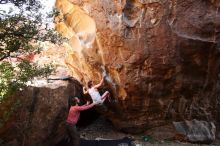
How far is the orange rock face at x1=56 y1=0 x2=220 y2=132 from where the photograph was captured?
1088 cm

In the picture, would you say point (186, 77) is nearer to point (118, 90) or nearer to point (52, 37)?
point (118, 90)

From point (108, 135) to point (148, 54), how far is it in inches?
127

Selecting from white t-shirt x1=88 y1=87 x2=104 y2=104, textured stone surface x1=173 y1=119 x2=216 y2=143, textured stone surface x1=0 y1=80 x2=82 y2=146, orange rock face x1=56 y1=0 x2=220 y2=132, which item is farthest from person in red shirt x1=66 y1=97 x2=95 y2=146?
textured stone surface x1=173 y1=119 x2=216 y2=143

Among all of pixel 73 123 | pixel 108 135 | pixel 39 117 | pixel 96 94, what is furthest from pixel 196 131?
pixel 39 117

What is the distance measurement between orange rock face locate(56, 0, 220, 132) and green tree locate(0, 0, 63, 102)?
2.61 metres

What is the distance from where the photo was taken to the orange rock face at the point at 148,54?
10.9m

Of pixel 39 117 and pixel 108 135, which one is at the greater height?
pixel 39 117

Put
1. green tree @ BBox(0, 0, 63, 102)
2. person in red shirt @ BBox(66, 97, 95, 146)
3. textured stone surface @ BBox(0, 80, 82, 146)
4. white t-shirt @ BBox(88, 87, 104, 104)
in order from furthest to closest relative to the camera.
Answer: white t-shirt @ BBox(88, 87, 104, 104) → person in red shirt @ BBox(66, 97, 95, 146) → textured stone surface @ BBox(0, 80, 82, 146) → green tree @ BBox(0, 0, 63, 102)

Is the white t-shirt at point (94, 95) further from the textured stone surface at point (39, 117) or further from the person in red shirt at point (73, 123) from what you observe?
the person in red shirt at point (73, 123)

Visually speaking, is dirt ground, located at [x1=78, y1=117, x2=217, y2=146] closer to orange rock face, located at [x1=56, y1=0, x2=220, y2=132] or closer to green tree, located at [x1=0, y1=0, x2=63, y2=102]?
orange rock face, located at [x1=56, y1=0, x2=220, y2=132]

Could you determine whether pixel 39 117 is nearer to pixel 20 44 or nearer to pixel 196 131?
pixel 20 44

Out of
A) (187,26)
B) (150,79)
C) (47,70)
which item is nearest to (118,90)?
(150,79)

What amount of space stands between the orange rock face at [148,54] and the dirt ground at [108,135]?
1.03ft

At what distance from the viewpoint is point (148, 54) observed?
36.2ft
